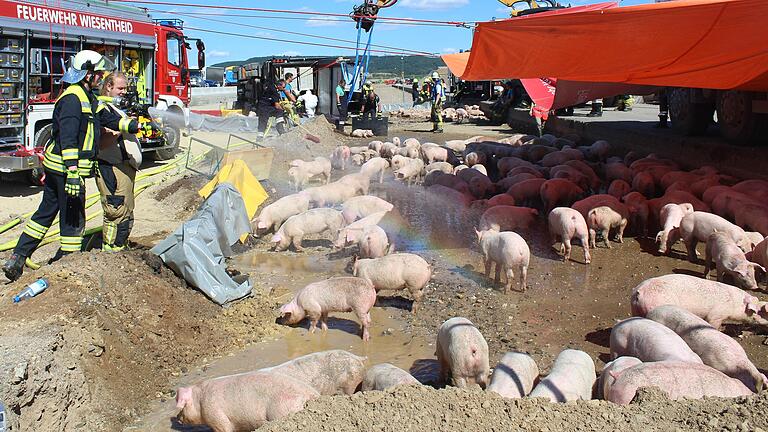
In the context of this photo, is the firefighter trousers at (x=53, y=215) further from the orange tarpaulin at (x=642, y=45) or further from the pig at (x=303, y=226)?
the orange tarpaulin at (x=642, y=45)

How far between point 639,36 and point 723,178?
3156 mm

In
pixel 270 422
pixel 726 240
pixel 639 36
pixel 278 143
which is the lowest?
pixel 270 422

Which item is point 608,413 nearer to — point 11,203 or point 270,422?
point 270,422

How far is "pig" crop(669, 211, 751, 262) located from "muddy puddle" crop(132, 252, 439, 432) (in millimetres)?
3463

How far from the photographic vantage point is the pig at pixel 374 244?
24.1 feet

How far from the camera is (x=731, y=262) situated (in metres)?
6.58

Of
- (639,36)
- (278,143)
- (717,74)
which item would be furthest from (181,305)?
(278,143)

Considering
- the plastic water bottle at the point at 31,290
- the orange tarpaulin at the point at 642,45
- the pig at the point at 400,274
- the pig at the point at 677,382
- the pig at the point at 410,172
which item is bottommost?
the pig at the point at 677,382

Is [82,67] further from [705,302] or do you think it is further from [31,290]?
[705,302]

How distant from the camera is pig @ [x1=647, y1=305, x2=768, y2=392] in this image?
437 cm

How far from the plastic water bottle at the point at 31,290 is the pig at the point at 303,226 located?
3.54m

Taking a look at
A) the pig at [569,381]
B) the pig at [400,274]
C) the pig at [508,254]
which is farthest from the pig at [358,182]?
the pig at [569,381]

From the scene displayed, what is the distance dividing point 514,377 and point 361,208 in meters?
4.93

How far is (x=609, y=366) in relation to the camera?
4316mm
